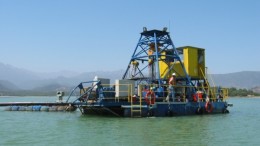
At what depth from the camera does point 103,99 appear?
81.0 ft

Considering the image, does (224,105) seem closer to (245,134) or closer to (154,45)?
(154,45)

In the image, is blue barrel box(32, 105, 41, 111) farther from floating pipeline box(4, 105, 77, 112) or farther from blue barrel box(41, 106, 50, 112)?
blue barrel box(41, 106, 50, 112)

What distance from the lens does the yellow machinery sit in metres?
29.9

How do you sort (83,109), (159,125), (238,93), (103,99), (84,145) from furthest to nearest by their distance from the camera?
(238,93) → (83,109) → (103,99) → (159,125) → (84,145)

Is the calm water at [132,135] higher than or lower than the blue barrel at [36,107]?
lower

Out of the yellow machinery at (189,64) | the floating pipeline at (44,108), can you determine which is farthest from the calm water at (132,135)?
the floating pipeline at (44,108)

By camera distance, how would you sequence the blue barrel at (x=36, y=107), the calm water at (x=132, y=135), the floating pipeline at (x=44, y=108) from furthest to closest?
1. the blue barrel at (x=36, y=107)
2. the floating pipeline at (x=44, y=108)
3. the calm water at (x=132, y=135)

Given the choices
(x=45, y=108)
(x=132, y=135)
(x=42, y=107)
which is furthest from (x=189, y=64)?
(x=132, y=135)

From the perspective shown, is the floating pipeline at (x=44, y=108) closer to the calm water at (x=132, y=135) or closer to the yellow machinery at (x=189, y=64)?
the yellow machinery at (x=189, y=64)

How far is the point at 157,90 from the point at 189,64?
5.09m

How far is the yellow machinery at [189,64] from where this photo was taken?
29938 millimetres

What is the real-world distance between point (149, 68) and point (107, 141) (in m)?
15.8

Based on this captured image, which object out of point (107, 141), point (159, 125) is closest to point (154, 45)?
point (159, 125)

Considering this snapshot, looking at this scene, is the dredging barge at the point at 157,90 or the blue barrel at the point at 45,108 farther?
the blue barrel at the point at 45,108
